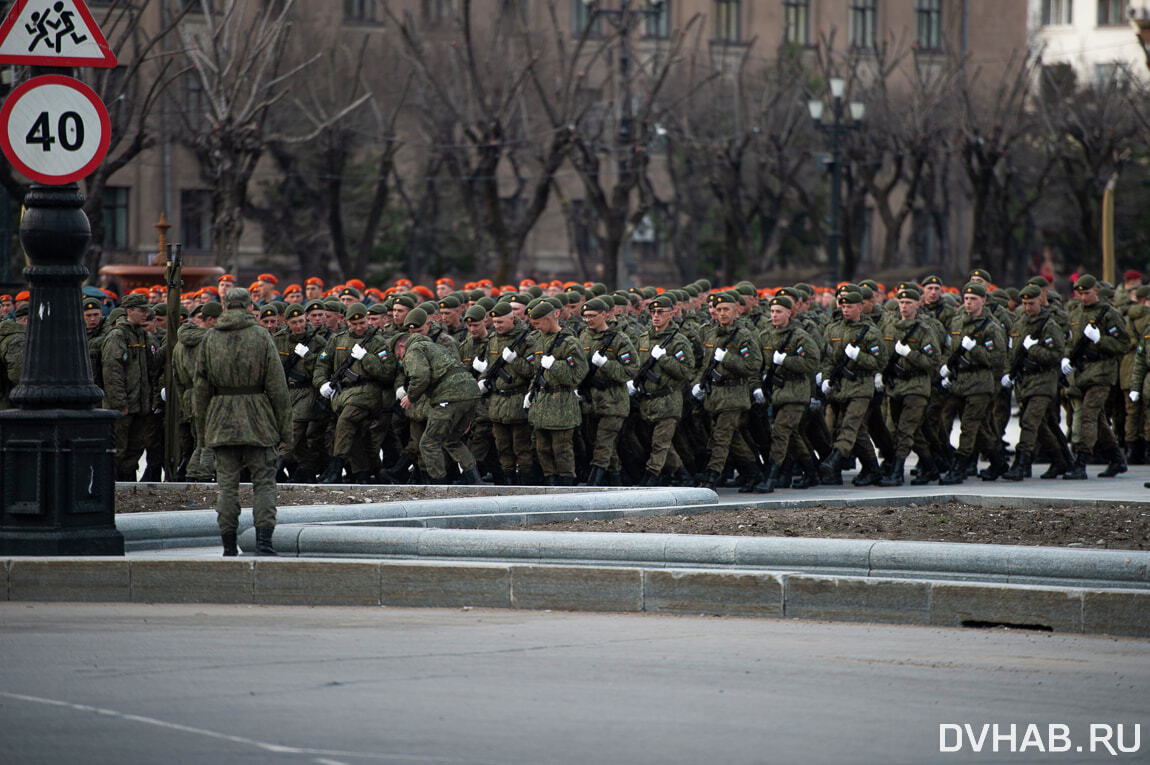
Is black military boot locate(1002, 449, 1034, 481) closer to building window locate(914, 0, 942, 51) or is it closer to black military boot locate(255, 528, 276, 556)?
black military boot locate(255, 528, 276, 556)

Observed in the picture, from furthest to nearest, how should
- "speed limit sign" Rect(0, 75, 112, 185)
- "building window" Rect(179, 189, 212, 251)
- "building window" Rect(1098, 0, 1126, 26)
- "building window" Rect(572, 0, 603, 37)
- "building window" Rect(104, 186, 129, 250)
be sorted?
"building window" Rect(1098, 0, 1126, 26) < "building window" Rect(572, 0, 603, 37) < "building window" Rect(179, 189, 212, 251) < "building window" Rect(104, 186, 129, 250) < "speed limit sign" Rect(0, 75, 112, 185)

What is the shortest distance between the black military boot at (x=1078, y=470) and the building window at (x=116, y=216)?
37.3m

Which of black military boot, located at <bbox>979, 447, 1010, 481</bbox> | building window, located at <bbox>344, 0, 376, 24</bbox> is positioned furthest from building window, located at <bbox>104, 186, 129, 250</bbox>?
black military boot, located at <bbox>979, 447, 1010, 481</bbox>

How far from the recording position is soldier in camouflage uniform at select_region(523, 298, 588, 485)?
15.8 metres

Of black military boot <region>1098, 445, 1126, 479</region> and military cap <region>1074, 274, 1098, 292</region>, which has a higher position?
military cap <region>1074, 274, 1098, 292</region>

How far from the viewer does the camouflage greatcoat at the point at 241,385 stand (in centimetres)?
1123

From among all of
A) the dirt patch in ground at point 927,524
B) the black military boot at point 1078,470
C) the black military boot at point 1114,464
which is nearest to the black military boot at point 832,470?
the black military boot at point 1078,470

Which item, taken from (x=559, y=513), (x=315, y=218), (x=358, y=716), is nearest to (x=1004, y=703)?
(x=358, y=716)

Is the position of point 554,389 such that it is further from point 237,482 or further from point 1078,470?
point 1078,470

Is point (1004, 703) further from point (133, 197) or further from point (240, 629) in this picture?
point (133, 197)

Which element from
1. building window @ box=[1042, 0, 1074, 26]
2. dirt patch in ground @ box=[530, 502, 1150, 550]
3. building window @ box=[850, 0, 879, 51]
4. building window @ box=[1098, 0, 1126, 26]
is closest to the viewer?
dirt patch in ground @ box=[530, 502, 1150, 550]

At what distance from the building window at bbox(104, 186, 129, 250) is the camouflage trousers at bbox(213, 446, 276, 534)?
40.6 meters

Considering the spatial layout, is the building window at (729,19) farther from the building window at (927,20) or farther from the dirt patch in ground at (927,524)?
the dirt patch in ground at (927,524)

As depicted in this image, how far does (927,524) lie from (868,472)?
520 cm
